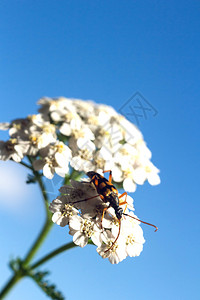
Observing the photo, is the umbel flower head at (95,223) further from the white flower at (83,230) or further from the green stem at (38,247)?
the green stem at (38,247)

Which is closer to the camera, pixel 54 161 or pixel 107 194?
pixel 107 194

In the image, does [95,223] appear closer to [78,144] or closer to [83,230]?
[83,230]

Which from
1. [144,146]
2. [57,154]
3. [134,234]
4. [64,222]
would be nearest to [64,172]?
[57,154]

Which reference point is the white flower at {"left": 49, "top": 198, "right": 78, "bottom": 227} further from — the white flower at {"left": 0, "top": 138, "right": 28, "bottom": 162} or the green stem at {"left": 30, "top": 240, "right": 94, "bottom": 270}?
the white flower at {"left": 0, "top": 138, "right": 28, "bottom": 162}

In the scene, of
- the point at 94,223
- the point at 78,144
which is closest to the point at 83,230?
the point at 94,223

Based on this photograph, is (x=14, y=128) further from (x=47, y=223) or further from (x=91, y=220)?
(x=91, y=220)

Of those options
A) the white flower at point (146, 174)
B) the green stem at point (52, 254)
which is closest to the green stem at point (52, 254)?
the green stem at point (52, 254)
